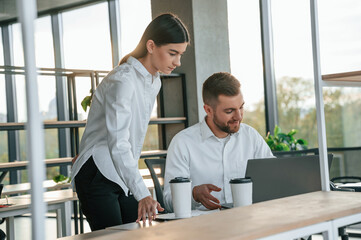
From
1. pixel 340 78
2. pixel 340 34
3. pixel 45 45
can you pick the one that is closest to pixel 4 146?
pixel 45 45

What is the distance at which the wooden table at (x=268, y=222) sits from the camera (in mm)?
1016

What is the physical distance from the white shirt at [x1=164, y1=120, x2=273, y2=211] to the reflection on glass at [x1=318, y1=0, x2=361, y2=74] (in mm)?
3319

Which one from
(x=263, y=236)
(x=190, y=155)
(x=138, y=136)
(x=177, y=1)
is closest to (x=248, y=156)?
(x=190, y=155)

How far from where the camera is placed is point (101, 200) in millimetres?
1915

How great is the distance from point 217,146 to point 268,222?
1.25 meters

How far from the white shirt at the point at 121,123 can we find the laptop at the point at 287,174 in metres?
0.41

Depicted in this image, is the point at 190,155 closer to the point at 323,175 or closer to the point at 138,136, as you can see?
the point at 138,136

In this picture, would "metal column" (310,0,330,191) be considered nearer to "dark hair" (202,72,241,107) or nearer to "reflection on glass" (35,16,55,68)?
"dark hair" (202,72,241,107)

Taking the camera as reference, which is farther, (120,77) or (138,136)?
(138,136)

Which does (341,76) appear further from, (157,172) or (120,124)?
(157,172)

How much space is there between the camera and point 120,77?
1.90 m

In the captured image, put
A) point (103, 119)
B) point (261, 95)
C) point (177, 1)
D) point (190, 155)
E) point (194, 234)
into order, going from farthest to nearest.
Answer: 1. point (261, 95)
2. point (177, 1)
3. point (190, 155)
4. point (103, 119)
5. point (194, 234)

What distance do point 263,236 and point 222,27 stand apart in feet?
Result: 16.1

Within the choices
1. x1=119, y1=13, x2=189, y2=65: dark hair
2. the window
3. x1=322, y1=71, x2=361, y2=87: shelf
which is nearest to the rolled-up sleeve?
x1=119, y1=13, x2=189, y2=65: dark hair
